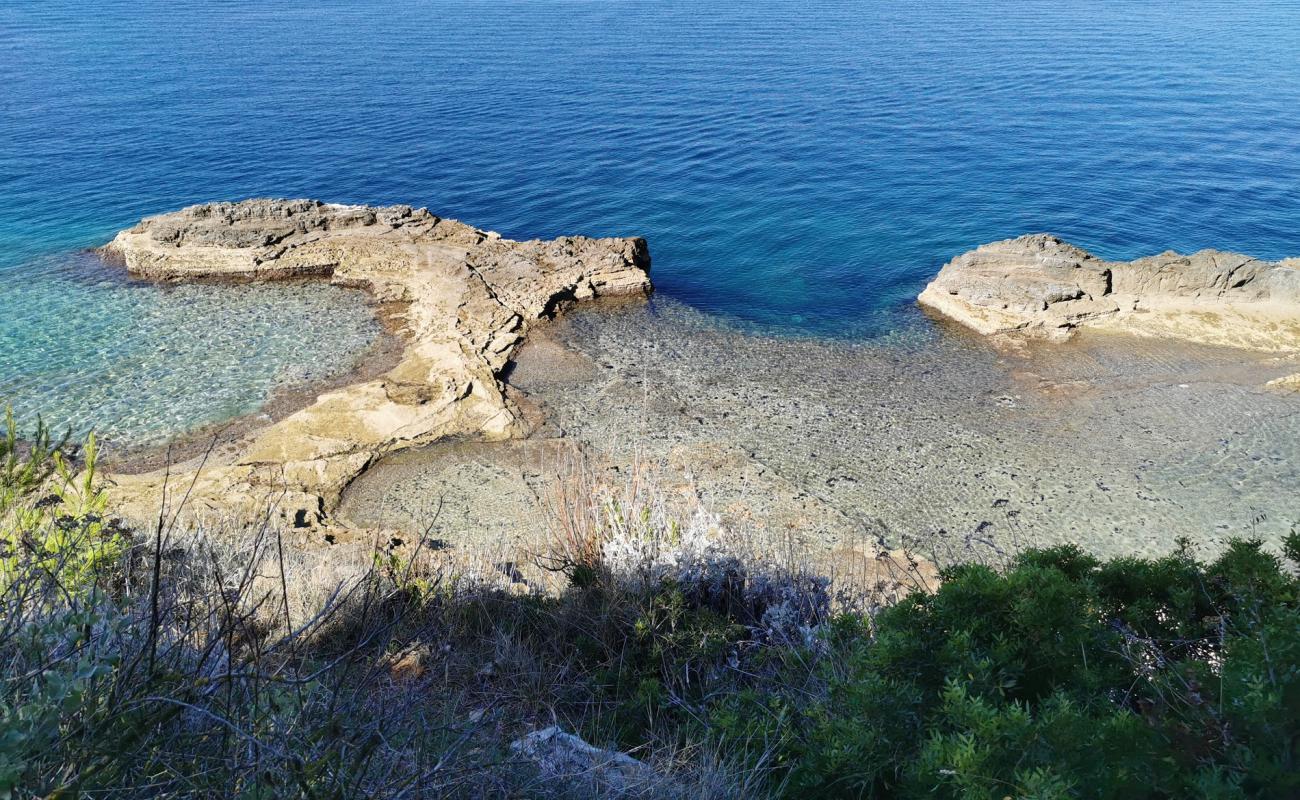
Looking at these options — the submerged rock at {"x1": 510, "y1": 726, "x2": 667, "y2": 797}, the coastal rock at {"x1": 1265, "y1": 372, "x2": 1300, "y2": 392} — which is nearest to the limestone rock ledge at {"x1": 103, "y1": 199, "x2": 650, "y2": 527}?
the submerged rock at {"x1": 510, "y1": 726, "x2": 667, "y2": 797}

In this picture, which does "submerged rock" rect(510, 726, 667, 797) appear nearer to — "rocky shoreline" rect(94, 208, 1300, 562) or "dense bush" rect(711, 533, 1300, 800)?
"dense bush" rect(711, 533, 1300, 800)

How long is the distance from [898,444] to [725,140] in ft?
62.4

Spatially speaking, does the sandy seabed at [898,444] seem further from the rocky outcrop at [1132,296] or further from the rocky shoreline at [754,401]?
the rocky outcrop at [1132,296]

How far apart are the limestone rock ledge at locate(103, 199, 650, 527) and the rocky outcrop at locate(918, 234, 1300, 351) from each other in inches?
286

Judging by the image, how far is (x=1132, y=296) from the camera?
16734 millimetres

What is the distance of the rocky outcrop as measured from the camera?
51.7 feet

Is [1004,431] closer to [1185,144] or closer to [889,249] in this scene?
[889,249]

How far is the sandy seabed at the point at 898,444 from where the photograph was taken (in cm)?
1083

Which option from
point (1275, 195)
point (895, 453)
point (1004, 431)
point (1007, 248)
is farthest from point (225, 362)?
point (1275, 195)

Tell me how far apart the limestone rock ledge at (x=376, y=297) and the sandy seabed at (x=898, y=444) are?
22.3 inches

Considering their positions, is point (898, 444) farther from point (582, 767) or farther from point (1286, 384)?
point (582, 767)

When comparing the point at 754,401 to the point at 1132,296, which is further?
the point at 1132,296

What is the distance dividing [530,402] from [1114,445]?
9.04m

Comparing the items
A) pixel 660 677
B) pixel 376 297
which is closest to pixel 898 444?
pixel 660 677
